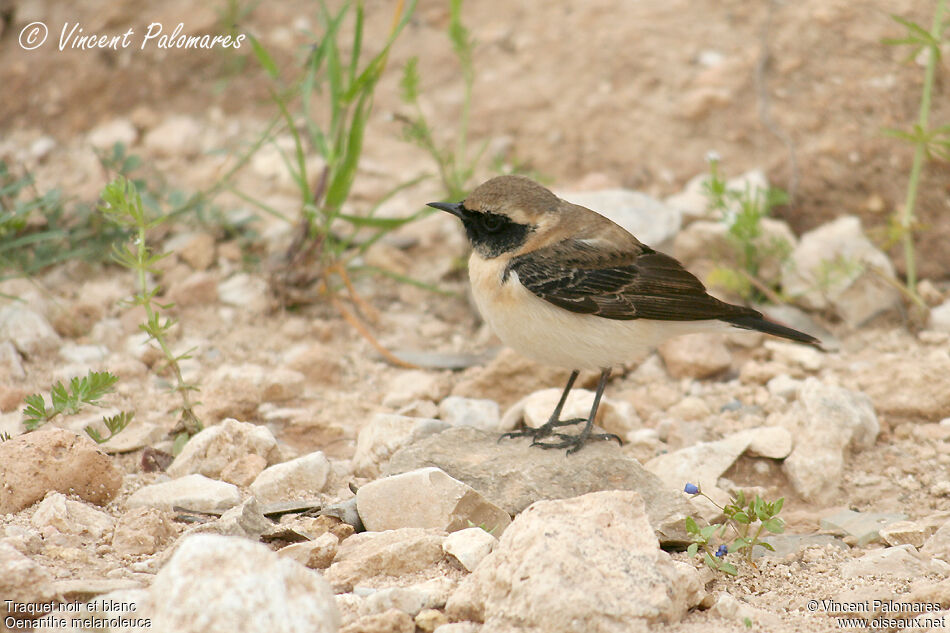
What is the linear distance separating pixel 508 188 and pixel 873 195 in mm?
3531

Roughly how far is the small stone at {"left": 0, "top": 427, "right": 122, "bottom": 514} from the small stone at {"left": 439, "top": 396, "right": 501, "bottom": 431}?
206cm

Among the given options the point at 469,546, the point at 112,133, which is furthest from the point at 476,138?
the point at 469,546

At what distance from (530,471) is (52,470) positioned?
2.19 metres

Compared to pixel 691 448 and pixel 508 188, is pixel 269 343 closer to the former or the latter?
pixel 508 188

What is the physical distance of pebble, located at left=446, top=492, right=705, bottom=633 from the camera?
317cm

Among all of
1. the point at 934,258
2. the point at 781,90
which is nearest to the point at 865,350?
the point at 934,258

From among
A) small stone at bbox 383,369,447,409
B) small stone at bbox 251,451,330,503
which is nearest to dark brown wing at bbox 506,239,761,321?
small stone at bbox 383,369,447,409

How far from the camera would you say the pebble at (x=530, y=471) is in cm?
455

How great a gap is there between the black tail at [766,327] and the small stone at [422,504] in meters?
2.03

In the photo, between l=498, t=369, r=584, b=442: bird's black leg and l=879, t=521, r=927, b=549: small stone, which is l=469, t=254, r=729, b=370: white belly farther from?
l=879, t=521, r=927, b=549: small stone

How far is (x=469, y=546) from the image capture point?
376cm

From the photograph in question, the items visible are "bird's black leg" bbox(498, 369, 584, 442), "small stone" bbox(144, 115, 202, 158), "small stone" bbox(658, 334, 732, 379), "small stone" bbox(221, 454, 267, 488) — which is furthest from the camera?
"small stone" bbox(144, 115, 202, 158)

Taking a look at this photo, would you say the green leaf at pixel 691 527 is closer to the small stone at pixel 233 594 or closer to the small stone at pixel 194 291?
the small stone at pixel 233 594

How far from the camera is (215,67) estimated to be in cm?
883
